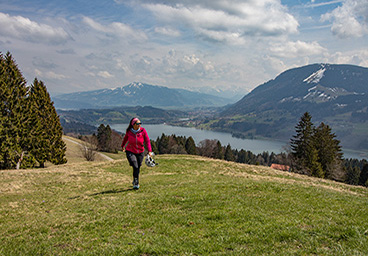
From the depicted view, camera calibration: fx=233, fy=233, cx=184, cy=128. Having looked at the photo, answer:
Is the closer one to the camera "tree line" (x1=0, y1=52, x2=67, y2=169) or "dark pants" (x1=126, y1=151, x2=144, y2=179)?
"dark pants" (x1=126, y1=151, x2=144, y2=179)

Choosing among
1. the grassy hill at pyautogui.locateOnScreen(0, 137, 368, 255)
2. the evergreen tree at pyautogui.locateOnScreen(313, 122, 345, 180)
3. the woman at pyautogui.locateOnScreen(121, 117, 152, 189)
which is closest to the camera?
the grassy hill at pyautogui.locateOnScreen(0, 137, 368, 255)

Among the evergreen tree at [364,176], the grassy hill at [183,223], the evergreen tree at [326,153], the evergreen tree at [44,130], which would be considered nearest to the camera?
the grassy hill at [183,223]

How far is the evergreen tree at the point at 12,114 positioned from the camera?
35344 mm

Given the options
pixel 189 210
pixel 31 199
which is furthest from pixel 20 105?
pixel 189 210

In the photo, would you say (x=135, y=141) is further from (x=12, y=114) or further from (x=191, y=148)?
(x=191, y=148)

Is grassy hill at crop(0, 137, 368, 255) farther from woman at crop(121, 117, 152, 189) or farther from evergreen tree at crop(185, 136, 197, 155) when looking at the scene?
A: evergreen tree at crop(185, 136, 197, 155)

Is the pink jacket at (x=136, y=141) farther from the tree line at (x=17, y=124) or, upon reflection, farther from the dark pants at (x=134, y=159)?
the tree line at (x=17, y=124)

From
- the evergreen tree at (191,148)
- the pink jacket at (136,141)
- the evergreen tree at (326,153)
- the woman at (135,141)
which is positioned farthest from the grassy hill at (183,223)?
the evergreen tree at (191,148)

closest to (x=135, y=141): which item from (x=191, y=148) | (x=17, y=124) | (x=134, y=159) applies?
(x=134, y=159)

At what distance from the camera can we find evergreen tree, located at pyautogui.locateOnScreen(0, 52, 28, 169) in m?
35.3

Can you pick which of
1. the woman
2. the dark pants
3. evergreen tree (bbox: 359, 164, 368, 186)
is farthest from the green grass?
evergreen tree (bbox: 359, 164, 368, 186)

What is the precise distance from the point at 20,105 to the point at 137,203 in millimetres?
36428

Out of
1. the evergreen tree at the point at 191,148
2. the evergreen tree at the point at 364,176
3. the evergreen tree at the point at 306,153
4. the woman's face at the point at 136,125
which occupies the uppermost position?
the woman's face at the point at 136,125

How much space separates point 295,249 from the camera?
6.28m
